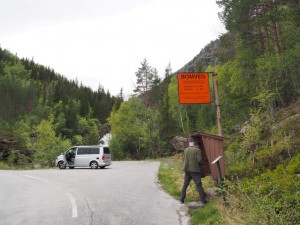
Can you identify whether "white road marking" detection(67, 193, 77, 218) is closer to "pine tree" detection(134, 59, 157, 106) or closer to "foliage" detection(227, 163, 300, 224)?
"foliage" detection(227, 163, 300, 224)

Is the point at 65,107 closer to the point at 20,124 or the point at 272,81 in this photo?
the point at 20,124

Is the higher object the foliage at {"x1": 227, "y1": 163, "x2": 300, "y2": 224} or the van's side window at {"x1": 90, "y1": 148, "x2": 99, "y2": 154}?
the van's side window at {"x1": 90, "y1": 148, "x2": 99, "y2": 154}

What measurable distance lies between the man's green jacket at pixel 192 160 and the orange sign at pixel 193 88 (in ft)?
12.8

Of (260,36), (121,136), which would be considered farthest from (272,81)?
(121,136)

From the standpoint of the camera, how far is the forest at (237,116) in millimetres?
9945

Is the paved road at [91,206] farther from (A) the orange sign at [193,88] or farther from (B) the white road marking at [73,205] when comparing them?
(A) the orange sign at [193,88]

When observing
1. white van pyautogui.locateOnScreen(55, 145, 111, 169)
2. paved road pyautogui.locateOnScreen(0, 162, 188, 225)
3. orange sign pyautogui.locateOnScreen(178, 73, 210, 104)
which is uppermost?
orange sign pyautogui.locateOnScreen(178, 73, 210, 104)

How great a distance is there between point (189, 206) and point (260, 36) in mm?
21447

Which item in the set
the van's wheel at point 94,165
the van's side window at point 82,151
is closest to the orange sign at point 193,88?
the van's wheel at point 94,165

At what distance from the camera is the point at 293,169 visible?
10.5m

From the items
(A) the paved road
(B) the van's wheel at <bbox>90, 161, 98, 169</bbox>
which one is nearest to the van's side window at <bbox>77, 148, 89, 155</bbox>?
(B) the van's wheel at <bbox>90, 161, 98, 169</bbox>

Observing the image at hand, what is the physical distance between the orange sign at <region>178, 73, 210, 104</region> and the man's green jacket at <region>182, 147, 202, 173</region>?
390 centimetres

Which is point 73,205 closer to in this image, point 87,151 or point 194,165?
point 194,165

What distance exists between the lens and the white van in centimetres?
2866
